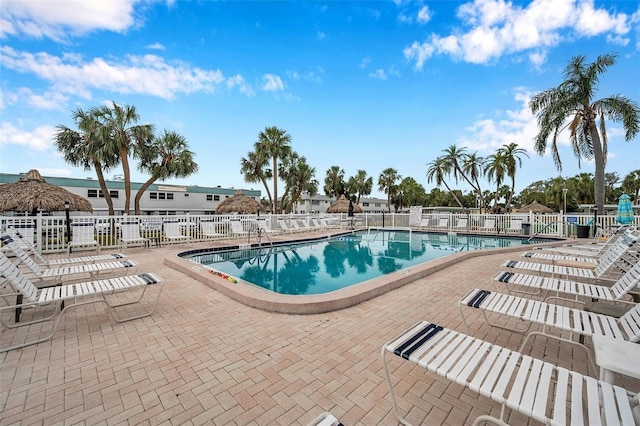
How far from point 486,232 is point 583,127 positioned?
613cm

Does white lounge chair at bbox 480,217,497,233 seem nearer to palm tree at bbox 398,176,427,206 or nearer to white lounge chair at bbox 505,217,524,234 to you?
white lounge chair at bbox 505,217,524,234

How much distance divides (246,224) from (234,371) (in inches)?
408

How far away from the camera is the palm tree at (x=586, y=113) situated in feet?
36.8

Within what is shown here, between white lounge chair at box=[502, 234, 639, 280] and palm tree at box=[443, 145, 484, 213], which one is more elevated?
palm tree at box=[443, 145, 484, 213]

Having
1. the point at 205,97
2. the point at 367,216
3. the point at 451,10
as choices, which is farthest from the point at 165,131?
the point at 451,10

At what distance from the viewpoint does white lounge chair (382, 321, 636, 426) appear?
1.22 meters

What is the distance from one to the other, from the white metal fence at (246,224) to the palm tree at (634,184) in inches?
1388

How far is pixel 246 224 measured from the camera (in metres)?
12.3

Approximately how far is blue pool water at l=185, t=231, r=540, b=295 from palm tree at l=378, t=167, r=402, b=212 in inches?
1069

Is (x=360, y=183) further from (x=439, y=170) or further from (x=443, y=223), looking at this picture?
(x=443, y=223)

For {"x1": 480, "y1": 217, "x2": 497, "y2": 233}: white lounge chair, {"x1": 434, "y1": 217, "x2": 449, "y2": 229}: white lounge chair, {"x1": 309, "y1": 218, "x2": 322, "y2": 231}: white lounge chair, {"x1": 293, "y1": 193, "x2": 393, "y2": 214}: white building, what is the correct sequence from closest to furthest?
1. {"x1": 480, "y1": 217, "x2": 497, "y2": 233}: white lounge chair
2. {"x1": 309, "y1": 218, "x2": 322, "y2": 231}: white lounge chair
3. {"x1": 434, "y1": 217, "x2": 449, "y2": 229}: white lounge chair
4. {"x1": 293, "y1": 193, "x2": 393, "y2": 214}: white building

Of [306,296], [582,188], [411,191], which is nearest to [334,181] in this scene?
[411,191]

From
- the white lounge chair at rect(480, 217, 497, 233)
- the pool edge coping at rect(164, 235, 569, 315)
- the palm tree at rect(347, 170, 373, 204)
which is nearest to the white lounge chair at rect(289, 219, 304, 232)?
the pool edge coping at rect(164, 235, 569, 315)

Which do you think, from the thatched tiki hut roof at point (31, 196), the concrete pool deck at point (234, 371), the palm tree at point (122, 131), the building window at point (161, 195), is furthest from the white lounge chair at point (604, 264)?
the building window at point (161, 195)
